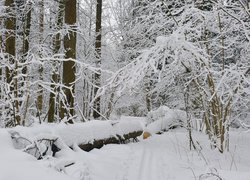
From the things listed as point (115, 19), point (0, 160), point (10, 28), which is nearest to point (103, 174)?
point (0, 160)

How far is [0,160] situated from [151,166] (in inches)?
158

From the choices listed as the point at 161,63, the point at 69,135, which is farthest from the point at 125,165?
the point at 161,63

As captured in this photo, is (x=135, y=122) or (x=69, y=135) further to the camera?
(x=135, y=122)

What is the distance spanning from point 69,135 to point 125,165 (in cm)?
131

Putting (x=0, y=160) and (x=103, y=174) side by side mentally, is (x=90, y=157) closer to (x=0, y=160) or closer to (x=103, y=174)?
(x=103, y=174)

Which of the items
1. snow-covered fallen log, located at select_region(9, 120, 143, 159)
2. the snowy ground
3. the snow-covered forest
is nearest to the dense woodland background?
→ the snow-covered forest

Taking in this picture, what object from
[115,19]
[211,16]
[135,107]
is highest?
[115,19]

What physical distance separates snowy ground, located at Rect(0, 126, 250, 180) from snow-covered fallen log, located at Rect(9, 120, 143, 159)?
224 millimetres

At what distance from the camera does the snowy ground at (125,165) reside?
11.6ft

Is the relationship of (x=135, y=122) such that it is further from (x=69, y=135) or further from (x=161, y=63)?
(x=69, y=135)

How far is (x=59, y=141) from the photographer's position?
5.96 meters

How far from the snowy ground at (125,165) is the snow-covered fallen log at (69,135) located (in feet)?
0.74

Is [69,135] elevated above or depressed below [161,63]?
below

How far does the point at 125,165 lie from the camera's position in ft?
22.6
